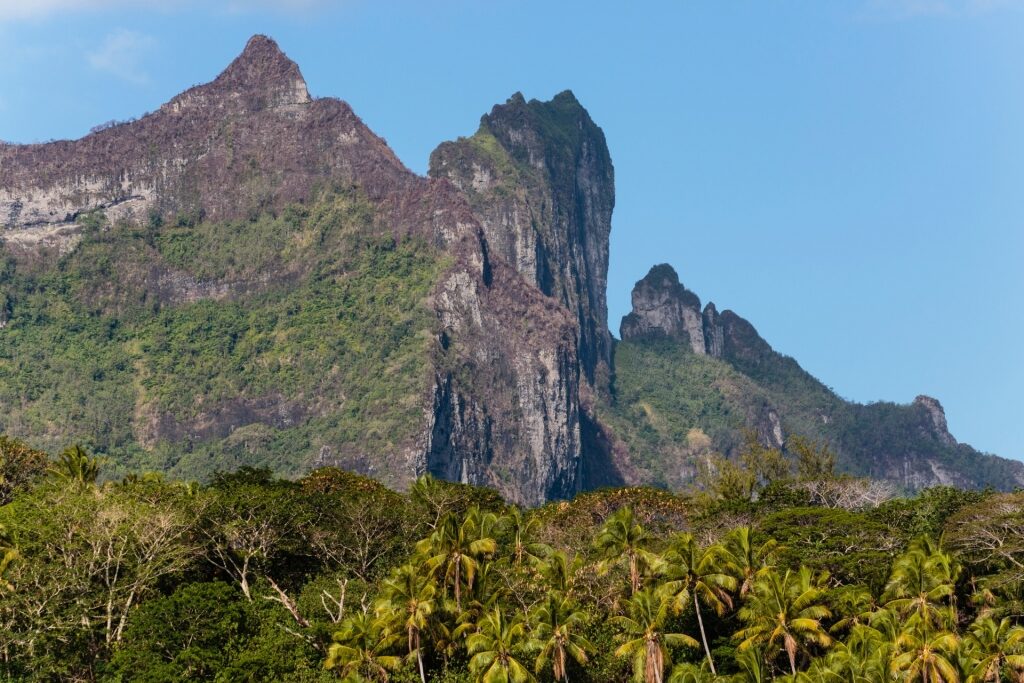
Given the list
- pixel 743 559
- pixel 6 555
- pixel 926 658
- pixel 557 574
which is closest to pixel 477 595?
pixel 557 574

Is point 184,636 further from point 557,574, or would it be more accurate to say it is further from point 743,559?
point 743,559

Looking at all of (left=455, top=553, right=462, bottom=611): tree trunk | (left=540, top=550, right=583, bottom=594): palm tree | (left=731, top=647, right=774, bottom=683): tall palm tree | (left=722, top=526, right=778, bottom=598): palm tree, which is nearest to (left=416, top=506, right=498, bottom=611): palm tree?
(left=455, top=553, right=462, bottom=611): tree trunk

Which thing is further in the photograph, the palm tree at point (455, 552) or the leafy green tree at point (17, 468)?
the leafy green tree at point (17, 468)

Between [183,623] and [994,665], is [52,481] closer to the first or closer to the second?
[183,623]

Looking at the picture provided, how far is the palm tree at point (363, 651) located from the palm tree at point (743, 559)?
20804 mm

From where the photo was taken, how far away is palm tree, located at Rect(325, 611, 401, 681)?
7700cm

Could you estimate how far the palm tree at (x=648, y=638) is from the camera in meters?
77.6

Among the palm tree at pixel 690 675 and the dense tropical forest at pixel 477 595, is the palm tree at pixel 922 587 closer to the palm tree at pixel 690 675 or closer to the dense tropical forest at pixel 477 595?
the dense tropical forest at pixel 477 595

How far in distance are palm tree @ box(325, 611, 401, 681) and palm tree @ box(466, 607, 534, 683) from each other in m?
4.44

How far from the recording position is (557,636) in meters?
77.5

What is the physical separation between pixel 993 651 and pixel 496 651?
25.4 metres

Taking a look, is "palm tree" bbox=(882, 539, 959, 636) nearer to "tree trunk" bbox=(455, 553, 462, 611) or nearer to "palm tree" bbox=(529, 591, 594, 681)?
"palm tree" bbox=(529, 591, 594, 681)

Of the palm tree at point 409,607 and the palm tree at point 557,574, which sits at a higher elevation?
the palm tree at point 557,574

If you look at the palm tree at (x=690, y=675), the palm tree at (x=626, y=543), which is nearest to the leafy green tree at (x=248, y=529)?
the palm tree at (x=626, y=543)
